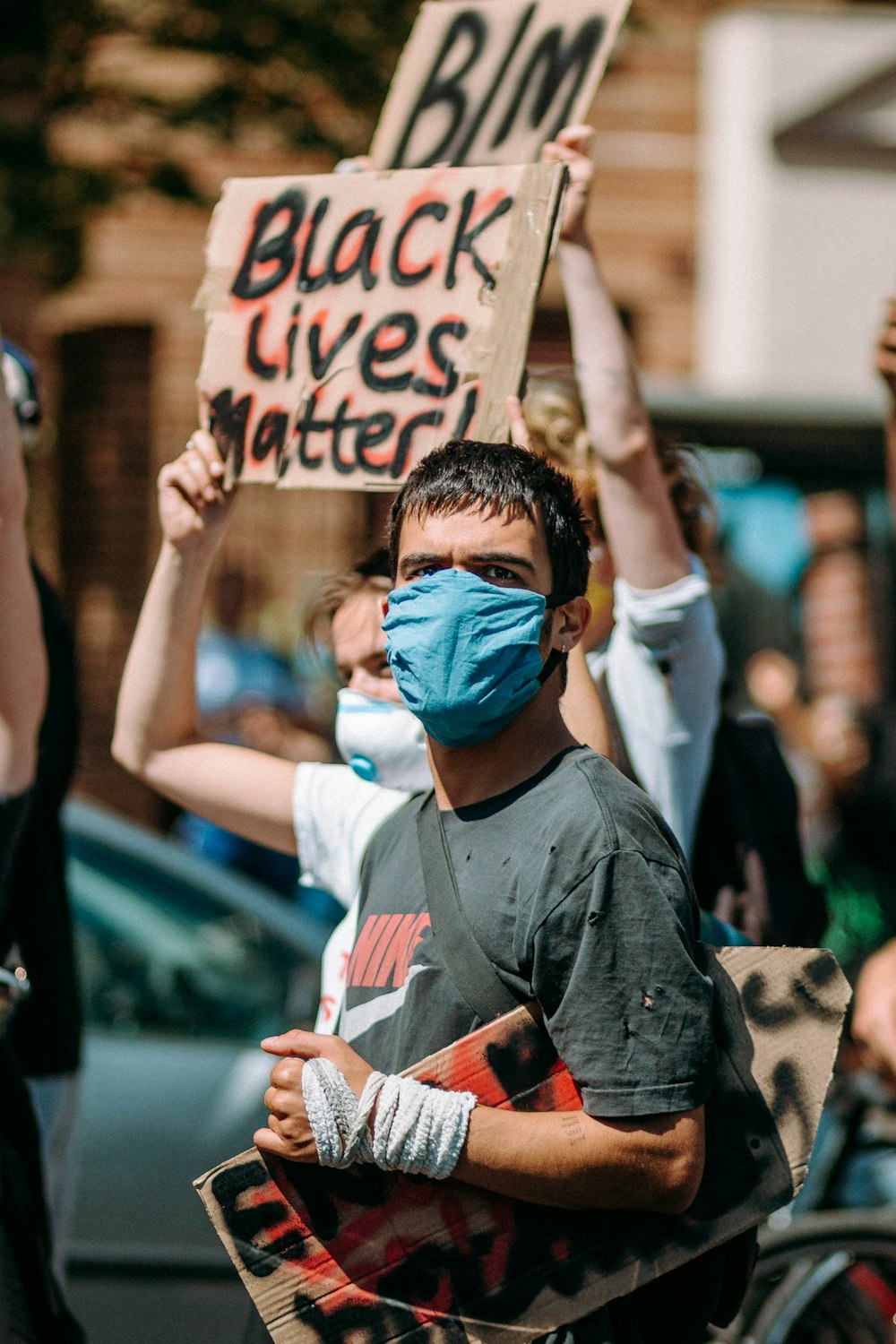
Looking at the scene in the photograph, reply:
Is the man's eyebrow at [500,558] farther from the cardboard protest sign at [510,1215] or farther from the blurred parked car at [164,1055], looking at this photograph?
the blurred parked car at [164,1055]

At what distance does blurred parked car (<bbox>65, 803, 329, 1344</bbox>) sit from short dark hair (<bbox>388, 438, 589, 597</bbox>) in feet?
7.52

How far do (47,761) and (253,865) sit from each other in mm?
3116

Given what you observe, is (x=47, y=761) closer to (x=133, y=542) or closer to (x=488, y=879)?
(x=488, y=879)

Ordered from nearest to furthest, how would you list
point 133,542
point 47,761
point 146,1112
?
point 47,761 → point 146,1112 → point 133,542

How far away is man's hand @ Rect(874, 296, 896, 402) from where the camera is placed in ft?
9.45

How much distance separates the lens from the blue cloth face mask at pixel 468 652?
1862 millimetres

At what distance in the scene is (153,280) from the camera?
1113 centimetres

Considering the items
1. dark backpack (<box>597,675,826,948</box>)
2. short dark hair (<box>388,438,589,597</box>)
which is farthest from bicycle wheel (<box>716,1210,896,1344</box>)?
short dark hair (<box>388,438,589,597</box>)

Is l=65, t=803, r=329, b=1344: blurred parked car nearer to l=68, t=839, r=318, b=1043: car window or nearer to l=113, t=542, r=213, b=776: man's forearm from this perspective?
l=68, t=839, r=318, b=1043: car window

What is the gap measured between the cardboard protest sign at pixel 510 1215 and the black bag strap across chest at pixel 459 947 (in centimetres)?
3

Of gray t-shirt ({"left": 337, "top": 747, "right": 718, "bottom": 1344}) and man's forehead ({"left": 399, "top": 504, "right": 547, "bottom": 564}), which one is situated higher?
man's forehead ({"left": 399, "top": 504, "right": 547, "bottom": 564})

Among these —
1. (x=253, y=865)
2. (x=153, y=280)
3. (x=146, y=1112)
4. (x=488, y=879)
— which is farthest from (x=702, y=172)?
(x=488, y=879)

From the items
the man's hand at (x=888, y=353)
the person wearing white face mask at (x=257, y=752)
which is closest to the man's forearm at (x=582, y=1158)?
the person wearing white face mask at (x=257, y=752)

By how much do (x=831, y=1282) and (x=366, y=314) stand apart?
271 cm
